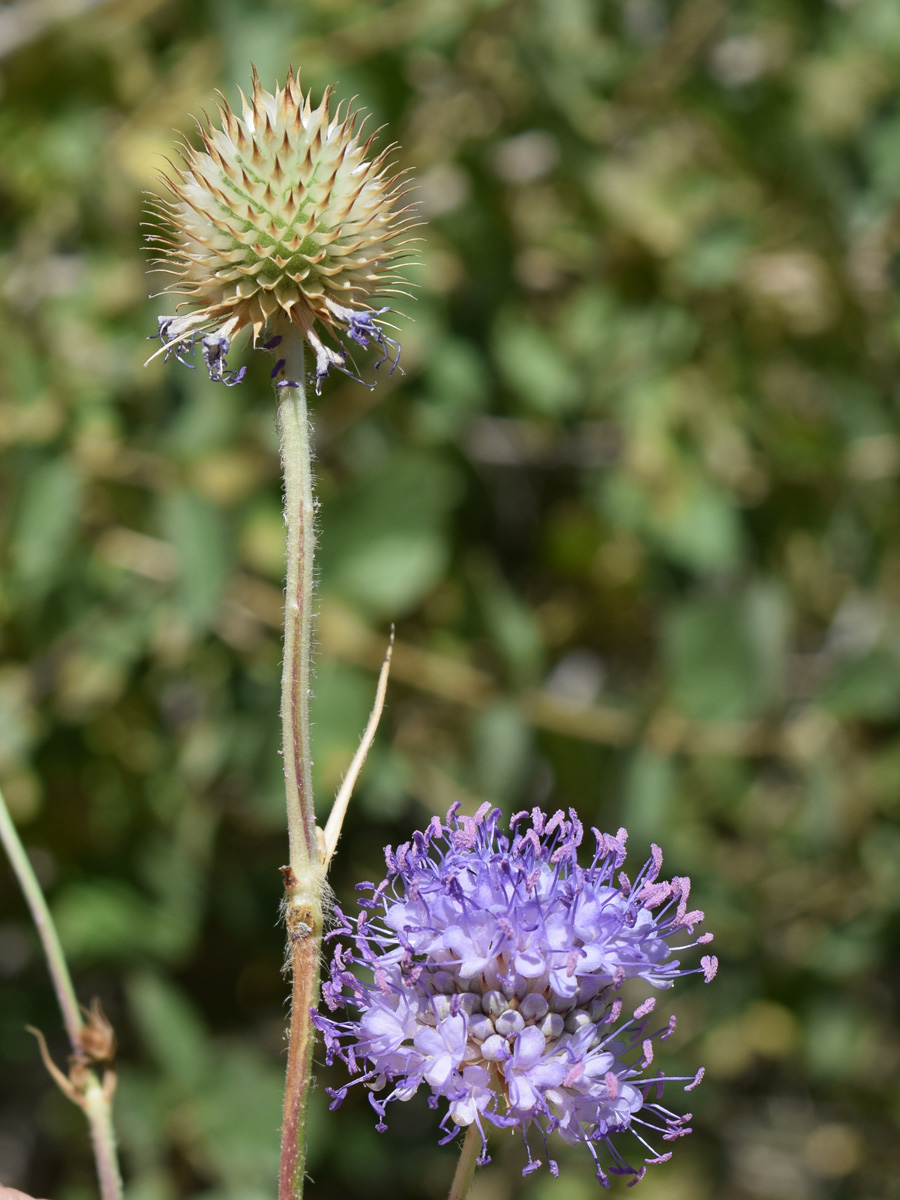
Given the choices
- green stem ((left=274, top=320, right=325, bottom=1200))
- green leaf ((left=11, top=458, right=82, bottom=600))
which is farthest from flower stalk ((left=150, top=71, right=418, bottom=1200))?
green leaf ((left=11, top=458, right=82, bottom=600))

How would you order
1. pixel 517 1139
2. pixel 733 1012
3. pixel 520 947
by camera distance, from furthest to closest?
pixel 517 1139 → pixel 733 1012 → pixel 520 947

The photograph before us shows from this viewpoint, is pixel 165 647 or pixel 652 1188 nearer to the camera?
pixel 165 647

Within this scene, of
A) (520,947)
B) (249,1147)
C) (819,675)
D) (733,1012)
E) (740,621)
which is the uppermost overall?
(819,675)

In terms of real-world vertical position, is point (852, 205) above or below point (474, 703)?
above

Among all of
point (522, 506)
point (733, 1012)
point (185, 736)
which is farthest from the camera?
point (522, 506)

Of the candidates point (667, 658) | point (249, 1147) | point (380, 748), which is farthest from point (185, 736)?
point (667, 658)

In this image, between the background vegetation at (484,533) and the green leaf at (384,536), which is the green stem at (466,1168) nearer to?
the background vegetation at (484,533)

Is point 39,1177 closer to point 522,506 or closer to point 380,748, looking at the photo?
point 380,748

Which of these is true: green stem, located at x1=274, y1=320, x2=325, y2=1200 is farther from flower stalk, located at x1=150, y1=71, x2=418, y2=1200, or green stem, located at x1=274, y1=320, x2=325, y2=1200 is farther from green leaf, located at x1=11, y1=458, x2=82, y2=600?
green leaf, located at x1=11, y1=458, x2=82, y2=600
